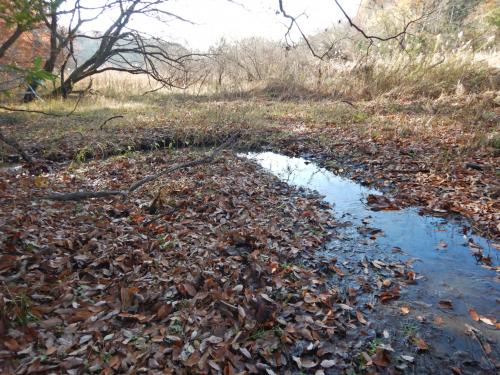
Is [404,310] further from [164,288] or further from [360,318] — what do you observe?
[164,288]

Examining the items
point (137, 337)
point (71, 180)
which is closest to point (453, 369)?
point (137, 337)

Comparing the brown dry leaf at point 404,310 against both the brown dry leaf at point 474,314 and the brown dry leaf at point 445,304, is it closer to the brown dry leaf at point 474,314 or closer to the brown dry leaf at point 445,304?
the brown dry leaf at point 445,304

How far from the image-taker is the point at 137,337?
2283mm

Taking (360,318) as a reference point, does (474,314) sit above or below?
above

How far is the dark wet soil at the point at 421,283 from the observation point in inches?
90.7

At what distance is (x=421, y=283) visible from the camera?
9.84ft

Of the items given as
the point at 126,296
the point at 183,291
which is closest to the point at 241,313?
the point at 183,291

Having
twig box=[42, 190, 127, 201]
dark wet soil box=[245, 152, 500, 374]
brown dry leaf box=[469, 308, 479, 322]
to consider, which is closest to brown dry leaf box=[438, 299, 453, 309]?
dark wet soil box=[245, 152, 500, 374]

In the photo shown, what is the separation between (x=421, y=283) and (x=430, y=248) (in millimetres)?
718

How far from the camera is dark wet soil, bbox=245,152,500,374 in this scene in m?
2.30

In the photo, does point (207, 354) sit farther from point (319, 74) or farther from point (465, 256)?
point (319, 74)

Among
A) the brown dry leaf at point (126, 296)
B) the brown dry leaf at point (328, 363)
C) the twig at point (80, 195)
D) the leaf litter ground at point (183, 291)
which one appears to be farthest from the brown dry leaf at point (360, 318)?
the twig at point (80, 195)

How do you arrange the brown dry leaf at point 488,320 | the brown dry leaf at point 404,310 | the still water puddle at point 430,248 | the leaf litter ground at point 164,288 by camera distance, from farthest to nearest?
1. the still water puddle at point 430,248
2. the brown dry leaf at point 404,310
3. the brown dry leaf at point 488,320
4. the leaf litter ground at point 164,288

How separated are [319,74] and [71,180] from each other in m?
10.1
